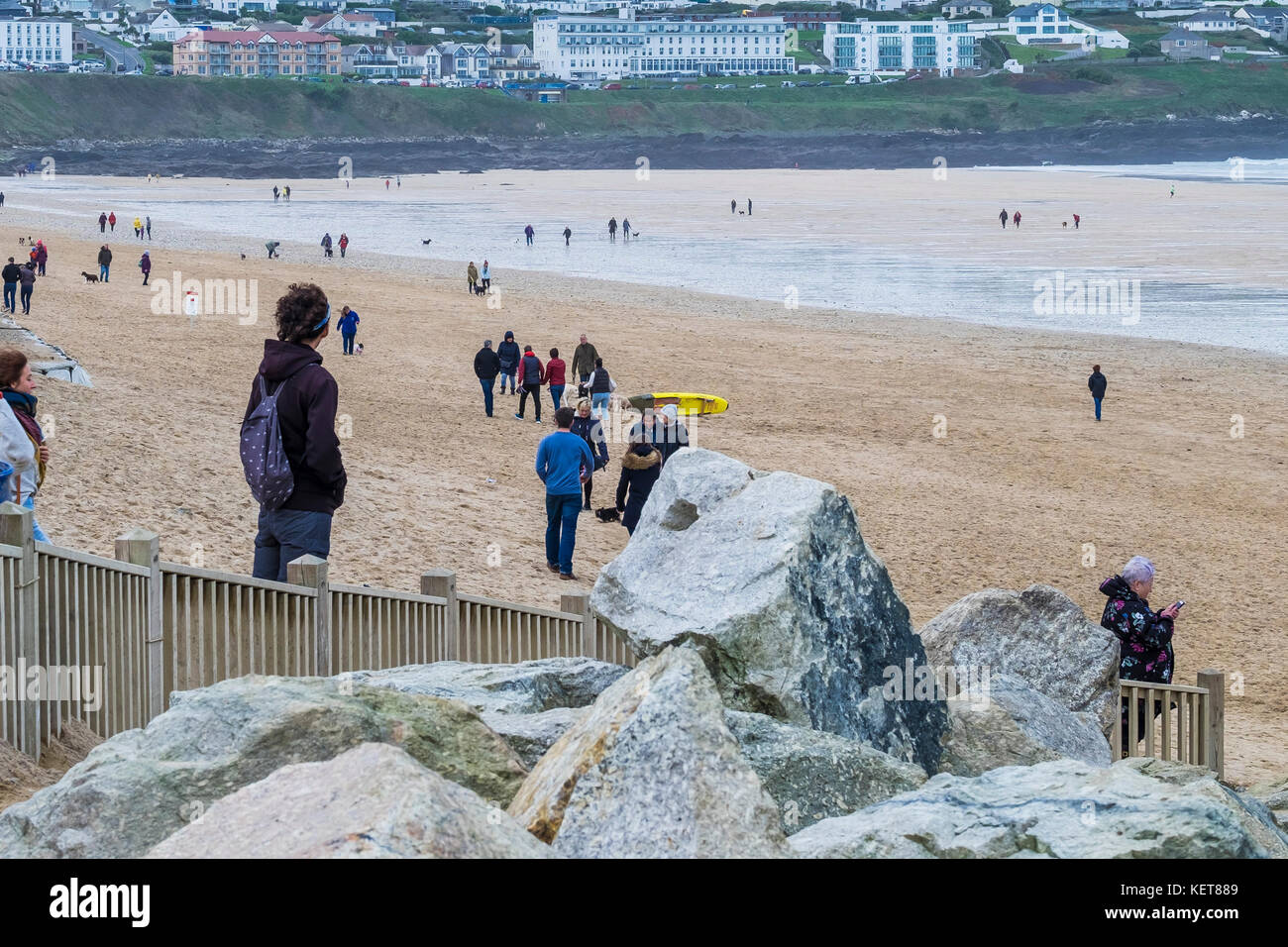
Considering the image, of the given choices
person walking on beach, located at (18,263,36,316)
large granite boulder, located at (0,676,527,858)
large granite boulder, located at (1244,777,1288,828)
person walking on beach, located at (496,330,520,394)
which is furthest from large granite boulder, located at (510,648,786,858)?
person walking on beach, located at (18,263,36,316)

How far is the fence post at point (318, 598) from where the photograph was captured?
6.43m

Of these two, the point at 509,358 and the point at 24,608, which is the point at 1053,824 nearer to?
the point at 24,608

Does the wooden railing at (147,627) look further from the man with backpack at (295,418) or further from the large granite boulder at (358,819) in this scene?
the large granite boulder at (358,819)

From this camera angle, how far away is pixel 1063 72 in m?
186

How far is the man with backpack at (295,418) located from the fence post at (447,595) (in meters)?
0.86

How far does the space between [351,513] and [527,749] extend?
9.57m

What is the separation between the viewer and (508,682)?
6.20 metres

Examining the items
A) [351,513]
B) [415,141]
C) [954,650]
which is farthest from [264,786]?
[415,141]

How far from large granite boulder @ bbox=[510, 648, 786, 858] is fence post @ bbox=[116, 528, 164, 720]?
2371mm

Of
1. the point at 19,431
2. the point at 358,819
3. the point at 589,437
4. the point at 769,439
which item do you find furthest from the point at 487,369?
the point at 358,819

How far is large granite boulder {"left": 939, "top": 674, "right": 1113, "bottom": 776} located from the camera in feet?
21.7

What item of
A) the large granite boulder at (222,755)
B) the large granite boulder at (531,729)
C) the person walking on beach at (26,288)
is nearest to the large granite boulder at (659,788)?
the large granite boulder at (222,755)
